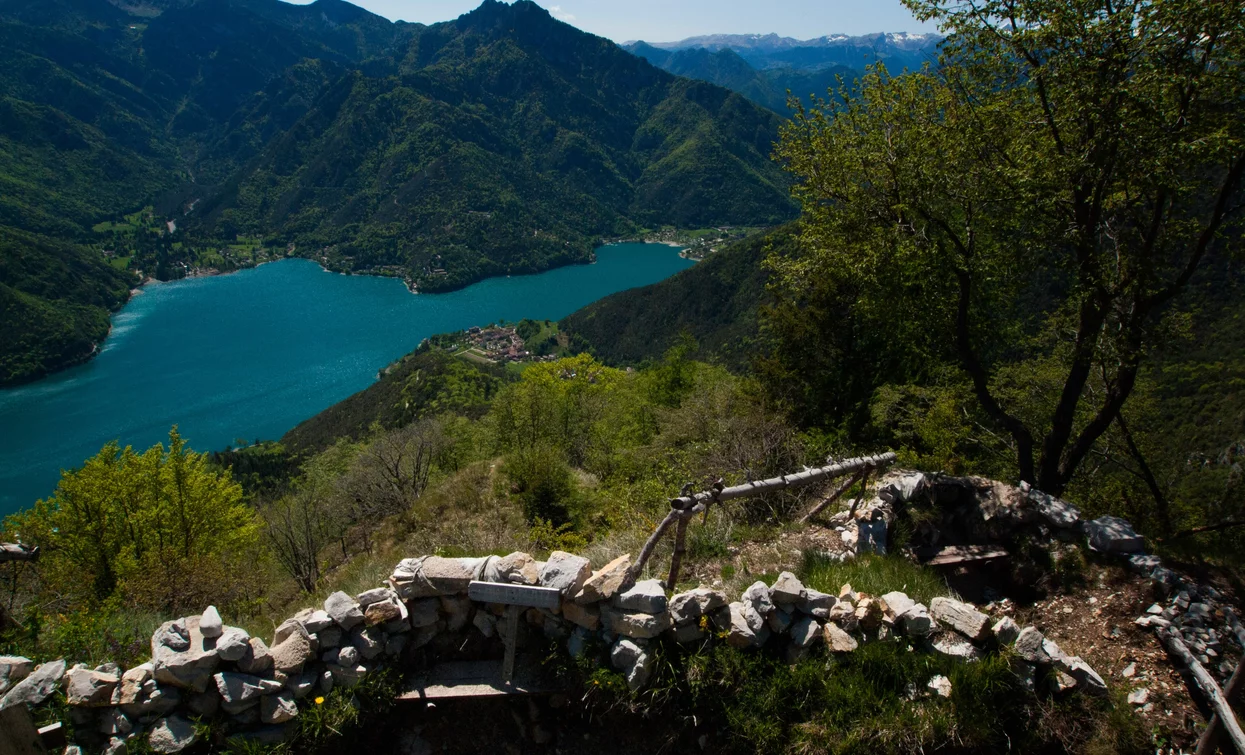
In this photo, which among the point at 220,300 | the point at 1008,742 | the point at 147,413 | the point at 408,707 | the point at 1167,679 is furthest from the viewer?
the point at 220,300

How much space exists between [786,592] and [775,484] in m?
2.10

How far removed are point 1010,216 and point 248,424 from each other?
4398 inches

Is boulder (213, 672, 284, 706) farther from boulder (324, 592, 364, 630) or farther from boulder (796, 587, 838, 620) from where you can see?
boulder (796, 587, 838, 620)

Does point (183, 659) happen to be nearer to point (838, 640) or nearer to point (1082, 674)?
point (838, 640)

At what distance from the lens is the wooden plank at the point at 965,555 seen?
7.30 metres

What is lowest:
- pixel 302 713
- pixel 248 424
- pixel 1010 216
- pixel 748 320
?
pixel 248 424

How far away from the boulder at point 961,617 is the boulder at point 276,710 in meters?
5.96

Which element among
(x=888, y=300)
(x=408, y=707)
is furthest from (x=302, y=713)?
(x=888, y=300)

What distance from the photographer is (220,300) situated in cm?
16075

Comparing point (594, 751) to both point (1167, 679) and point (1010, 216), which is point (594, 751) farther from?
point (1010, 216)

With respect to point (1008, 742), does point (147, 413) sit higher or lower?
lower

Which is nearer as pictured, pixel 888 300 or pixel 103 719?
pixel 103 719

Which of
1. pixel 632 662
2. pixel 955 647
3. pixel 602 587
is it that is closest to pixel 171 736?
pixel 602 587

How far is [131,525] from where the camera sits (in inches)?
572
